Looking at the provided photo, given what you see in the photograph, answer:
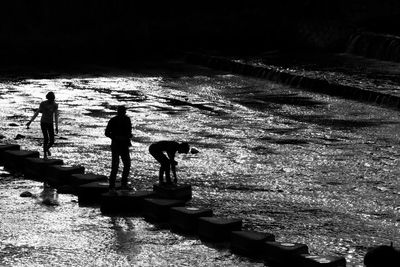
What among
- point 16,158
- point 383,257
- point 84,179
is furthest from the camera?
point 16,158

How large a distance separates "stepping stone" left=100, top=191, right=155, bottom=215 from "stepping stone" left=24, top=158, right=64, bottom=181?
357 cm

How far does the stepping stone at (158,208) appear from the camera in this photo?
20406 millimetres

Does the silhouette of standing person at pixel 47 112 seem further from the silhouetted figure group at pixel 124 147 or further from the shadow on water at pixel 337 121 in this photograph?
the shadow on water at pixel 337 121

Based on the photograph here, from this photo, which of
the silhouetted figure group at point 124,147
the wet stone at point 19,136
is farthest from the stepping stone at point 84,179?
the wet stone at point 19,136

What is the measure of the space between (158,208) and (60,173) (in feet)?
13.5

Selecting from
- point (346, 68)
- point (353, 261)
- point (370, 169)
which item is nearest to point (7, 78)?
point (346, 68)

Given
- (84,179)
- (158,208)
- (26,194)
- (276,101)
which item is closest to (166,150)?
(158,208)

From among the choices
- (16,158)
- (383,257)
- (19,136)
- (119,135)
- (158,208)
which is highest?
(119,135)

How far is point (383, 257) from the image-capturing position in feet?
53.8

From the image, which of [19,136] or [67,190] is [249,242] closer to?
[67,190]

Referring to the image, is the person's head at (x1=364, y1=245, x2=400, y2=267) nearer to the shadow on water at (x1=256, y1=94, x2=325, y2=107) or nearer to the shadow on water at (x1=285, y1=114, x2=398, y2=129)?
the shadow on water at (x1=285, y1=114, x2=398, y2=129)

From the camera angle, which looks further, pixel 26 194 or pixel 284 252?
pixel 26 194

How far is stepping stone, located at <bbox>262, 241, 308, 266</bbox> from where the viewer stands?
17.3 m

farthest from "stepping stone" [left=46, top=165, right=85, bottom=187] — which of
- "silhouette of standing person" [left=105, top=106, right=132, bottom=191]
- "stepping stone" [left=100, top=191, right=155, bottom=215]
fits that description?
"stepping stone" [left=100, top=191, right=155, bottom=215]
